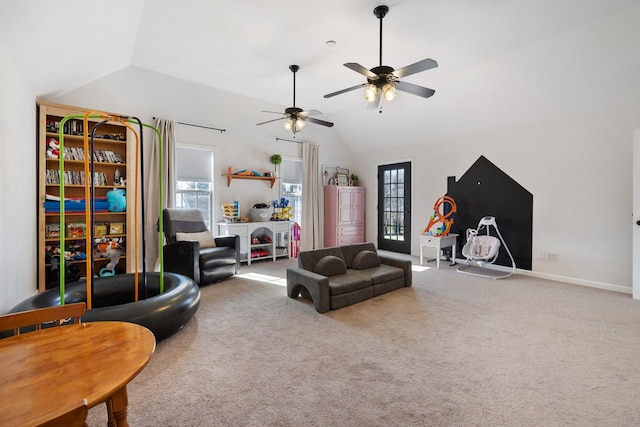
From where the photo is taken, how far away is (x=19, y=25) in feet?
8.20

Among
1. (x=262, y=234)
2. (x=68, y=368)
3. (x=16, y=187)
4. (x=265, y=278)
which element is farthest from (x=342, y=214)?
(x=68, y=368)

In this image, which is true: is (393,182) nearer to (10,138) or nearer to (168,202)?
(168,202)

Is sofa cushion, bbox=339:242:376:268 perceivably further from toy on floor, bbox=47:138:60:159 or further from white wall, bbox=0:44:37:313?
toy on floor, bbox=47:138:60:159

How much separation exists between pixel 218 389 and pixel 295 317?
131cm

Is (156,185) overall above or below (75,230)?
above

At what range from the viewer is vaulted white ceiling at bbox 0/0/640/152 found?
3.11m

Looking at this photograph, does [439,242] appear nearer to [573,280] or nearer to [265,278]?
[573,280]

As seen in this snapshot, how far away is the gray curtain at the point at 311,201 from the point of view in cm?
703

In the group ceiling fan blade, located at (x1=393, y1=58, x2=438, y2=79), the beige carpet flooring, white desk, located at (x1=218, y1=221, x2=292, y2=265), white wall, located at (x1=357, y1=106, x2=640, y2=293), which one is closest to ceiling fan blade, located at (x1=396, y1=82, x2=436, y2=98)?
ceiling fan blade, located at (x1=393, y1=58, x2=438, y2=79)

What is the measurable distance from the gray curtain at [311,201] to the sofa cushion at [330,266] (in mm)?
3120

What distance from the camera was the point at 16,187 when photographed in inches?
122

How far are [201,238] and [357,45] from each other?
3.54 metres

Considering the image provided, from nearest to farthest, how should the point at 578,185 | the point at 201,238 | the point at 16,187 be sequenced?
the point at 16,187
the point at 578,185
the point at 201,238

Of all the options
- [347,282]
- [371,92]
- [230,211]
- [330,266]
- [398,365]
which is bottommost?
[398,365]
